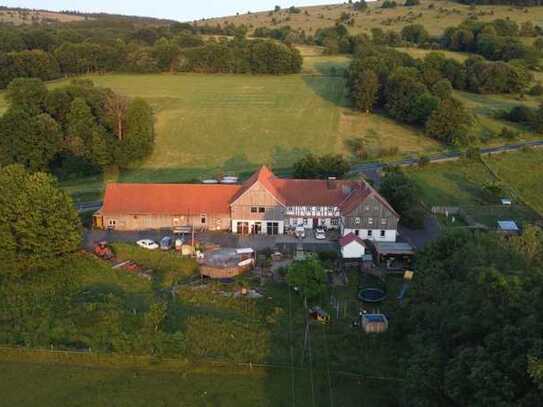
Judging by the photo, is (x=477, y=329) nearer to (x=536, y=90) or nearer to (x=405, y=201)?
(x=405, y=201)

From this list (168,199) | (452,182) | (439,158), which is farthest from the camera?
(439,158)

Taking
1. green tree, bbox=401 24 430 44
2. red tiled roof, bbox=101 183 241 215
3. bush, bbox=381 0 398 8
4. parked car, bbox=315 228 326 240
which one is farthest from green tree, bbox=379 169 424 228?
bush, bbox=381 0 398 8

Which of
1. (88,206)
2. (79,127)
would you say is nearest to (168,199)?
(88,206)

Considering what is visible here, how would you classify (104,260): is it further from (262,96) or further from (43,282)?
(262,96)

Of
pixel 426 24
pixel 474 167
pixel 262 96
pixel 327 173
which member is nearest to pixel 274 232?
pixel 327 173

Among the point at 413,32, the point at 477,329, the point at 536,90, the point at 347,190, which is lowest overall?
the point at 347,190
